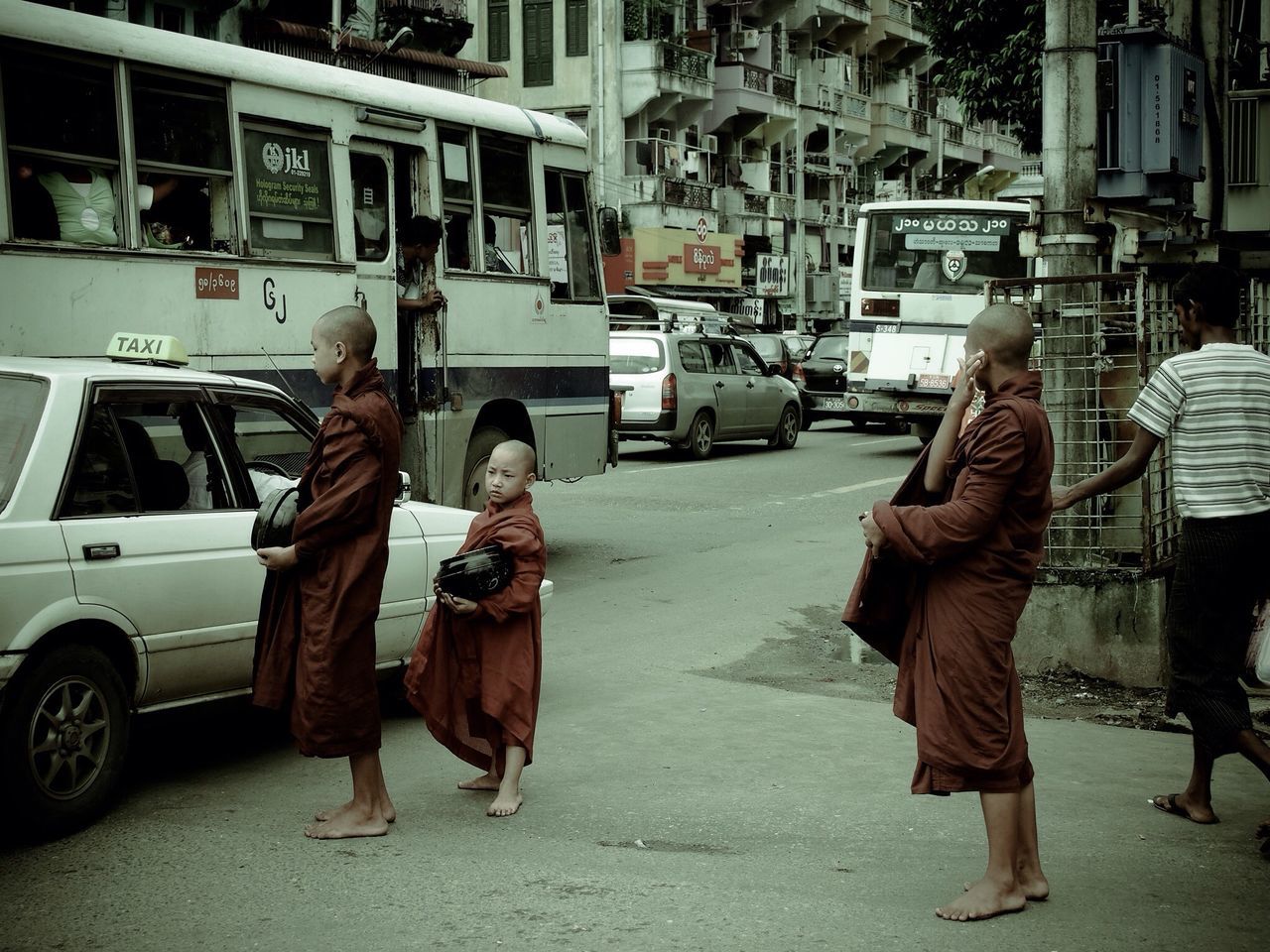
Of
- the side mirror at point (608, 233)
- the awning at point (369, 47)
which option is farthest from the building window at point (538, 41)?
the side mirror at point (608, 233)

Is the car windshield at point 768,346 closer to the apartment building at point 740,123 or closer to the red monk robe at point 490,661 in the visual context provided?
the apartment building at point 740,123

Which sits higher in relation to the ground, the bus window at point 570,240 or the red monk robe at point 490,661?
the bus window at point 570,240

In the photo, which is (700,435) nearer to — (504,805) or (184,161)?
(184,161)

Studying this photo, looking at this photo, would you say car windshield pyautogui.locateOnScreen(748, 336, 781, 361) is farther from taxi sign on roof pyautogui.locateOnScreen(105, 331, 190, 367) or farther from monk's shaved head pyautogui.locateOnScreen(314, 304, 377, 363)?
monk's shaved head pyautogui.locateOnScreen(314, 304, 377, 363)

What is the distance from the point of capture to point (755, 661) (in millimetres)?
8766

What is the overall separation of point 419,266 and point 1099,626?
5574 millimetres

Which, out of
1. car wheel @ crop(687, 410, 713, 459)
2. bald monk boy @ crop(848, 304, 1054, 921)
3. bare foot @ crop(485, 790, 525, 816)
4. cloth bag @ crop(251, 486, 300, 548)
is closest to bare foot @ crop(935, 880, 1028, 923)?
bald monk boy @ crop(848, 304, 1054, 921)

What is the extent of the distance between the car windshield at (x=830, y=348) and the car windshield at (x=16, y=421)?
2307cm

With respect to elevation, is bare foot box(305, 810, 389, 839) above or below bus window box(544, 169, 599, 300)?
below

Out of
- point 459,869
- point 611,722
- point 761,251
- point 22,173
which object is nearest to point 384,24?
point 761,251

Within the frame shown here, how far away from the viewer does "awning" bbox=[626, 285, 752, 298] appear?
4238 cm

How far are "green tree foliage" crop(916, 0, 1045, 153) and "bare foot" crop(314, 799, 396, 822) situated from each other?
15.9 meters

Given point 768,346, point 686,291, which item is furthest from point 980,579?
point 686,291

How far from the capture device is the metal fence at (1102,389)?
7.82 meters
